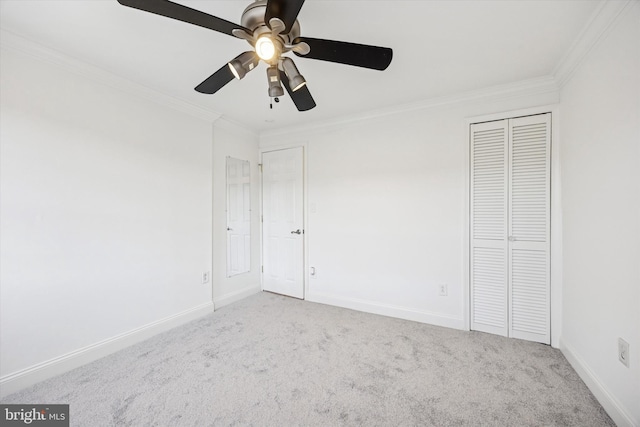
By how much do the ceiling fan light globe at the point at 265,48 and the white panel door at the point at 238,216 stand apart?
7.80 ft

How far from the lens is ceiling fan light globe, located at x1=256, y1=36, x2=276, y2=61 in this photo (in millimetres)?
1263

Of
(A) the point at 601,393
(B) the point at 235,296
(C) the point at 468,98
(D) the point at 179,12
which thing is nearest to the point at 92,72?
(D) the point at 179,12

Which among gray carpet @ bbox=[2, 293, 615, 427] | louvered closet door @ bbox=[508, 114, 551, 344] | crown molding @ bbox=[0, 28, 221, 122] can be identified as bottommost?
gray carpet @ bbox=[2, 293, 615, 427]

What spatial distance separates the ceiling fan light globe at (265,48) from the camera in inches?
49.7

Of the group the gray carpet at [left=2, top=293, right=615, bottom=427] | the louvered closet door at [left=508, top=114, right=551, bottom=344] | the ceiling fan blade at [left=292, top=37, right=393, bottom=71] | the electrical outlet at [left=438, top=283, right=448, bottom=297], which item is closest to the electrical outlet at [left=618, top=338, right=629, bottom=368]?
the gray carpet at [left=2, top=293, right=615, bottom=427]

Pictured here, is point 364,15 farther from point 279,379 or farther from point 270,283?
point 270,283

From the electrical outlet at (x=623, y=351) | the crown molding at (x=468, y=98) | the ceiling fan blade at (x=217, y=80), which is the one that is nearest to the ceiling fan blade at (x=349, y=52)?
the ceiling fan blade at (x=217, y=80)

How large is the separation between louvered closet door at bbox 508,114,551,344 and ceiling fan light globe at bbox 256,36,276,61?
2373 mm

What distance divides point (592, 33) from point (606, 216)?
1.15m

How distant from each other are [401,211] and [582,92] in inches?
66.7

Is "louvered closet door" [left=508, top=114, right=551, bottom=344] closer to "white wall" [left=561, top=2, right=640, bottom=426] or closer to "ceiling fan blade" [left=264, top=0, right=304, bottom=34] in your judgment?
"white wall" [left=561, top=2, right=640, bottom=426]

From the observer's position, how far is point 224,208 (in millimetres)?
3439

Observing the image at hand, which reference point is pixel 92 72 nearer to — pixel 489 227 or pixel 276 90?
pixel 276 90

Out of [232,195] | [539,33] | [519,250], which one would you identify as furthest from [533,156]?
[232,195]
